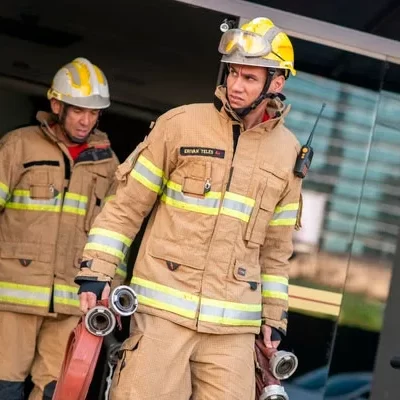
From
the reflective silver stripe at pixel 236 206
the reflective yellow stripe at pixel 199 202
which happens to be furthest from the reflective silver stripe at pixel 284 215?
the reflective yellow stripe at pixel 199 202

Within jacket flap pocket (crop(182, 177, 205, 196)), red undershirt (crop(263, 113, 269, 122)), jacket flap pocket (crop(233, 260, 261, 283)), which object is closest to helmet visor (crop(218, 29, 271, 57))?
red undershirt (crop(263, 113, 269, 122))

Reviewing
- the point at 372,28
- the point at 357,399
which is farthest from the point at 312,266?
the point at 372,28

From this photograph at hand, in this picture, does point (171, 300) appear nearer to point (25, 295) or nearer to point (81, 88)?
point (25, 295)

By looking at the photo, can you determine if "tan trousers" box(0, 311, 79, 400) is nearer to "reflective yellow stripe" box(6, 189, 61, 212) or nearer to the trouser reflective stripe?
"reflective yellow stripe" box(6, 189, 61, 212)

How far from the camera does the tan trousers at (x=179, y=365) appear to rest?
13.0 feet

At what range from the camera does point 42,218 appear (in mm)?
5129

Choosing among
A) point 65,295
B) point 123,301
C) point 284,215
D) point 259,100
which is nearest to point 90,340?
point 123,301

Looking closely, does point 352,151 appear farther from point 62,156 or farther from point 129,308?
point 129,308

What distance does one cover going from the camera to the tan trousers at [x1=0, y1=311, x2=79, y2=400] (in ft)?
16.7

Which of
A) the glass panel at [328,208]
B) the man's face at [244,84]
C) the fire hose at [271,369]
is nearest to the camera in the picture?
the man's face at [244,84]

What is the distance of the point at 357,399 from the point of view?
5875 millimetres

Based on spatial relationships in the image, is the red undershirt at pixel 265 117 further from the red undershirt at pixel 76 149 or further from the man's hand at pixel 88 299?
the red undershirt at pixel 76 149

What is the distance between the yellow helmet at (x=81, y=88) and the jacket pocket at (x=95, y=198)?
13.5 inches

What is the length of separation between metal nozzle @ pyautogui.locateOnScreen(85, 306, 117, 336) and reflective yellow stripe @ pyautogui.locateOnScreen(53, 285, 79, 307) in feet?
3.89
